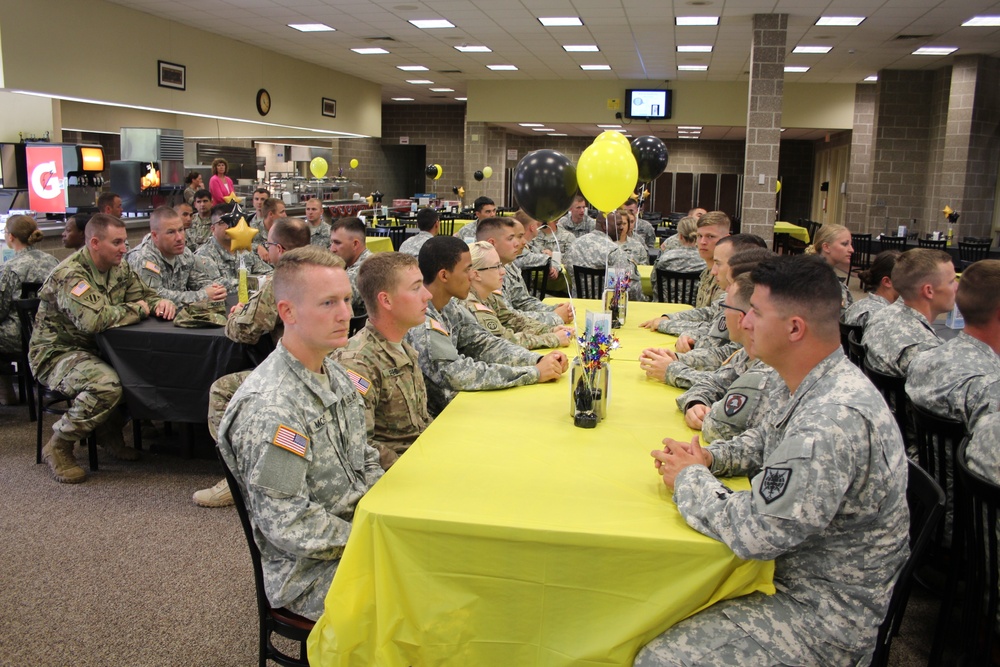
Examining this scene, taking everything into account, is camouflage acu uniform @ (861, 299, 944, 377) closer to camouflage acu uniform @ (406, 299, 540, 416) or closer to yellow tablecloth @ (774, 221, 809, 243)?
camouflage acu uniform @ (406, 299, 540, 416)

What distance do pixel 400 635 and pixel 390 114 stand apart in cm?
2033

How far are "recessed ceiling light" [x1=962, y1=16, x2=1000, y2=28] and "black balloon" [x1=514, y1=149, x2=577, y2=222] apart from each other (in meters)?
7.26

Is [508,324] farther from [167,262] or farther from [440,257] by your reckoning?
[167,262]

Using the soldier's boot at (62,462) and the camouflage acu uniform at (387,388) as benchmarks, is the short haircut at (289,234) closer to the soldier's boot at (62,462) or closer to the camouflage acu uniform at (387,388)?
the soldier's boot at (62,462)

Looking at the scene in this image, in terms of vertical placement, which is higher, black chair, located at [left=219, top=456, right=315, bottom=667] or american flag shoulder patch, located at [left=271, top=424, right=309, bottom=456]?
american flag shoulder patch, located at [left=271, top=424, right=309, bottom=456]

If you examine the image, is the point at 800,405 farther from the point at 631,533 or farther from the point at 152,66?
the point at 152,66

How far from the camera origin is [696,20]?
9.17m

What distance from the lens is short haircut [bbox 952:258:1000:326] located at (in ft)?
7.86

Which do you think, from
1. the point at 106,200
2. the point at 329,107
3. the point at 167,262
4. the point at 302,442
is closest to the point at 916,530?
the point at 302,442

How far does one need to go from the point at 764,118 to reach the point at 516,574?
8545mm

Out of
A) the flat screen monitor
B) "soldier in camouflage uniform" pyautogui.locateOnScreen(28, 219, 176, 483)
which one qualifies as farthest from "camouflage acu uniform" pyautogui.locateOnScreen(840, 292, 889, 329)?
the flat screen monitor

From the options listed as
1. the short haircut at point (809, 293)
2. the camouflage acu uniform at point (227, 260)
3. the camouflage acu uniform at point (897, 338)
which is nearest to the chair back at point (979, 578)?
the short haircut at point (809, 293)

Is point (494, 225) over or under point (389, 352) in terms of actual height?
over

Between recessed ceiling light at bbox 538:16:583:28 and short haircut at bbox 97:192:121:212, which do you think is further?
recessed ceiling light at bbox 538:16:583:28
